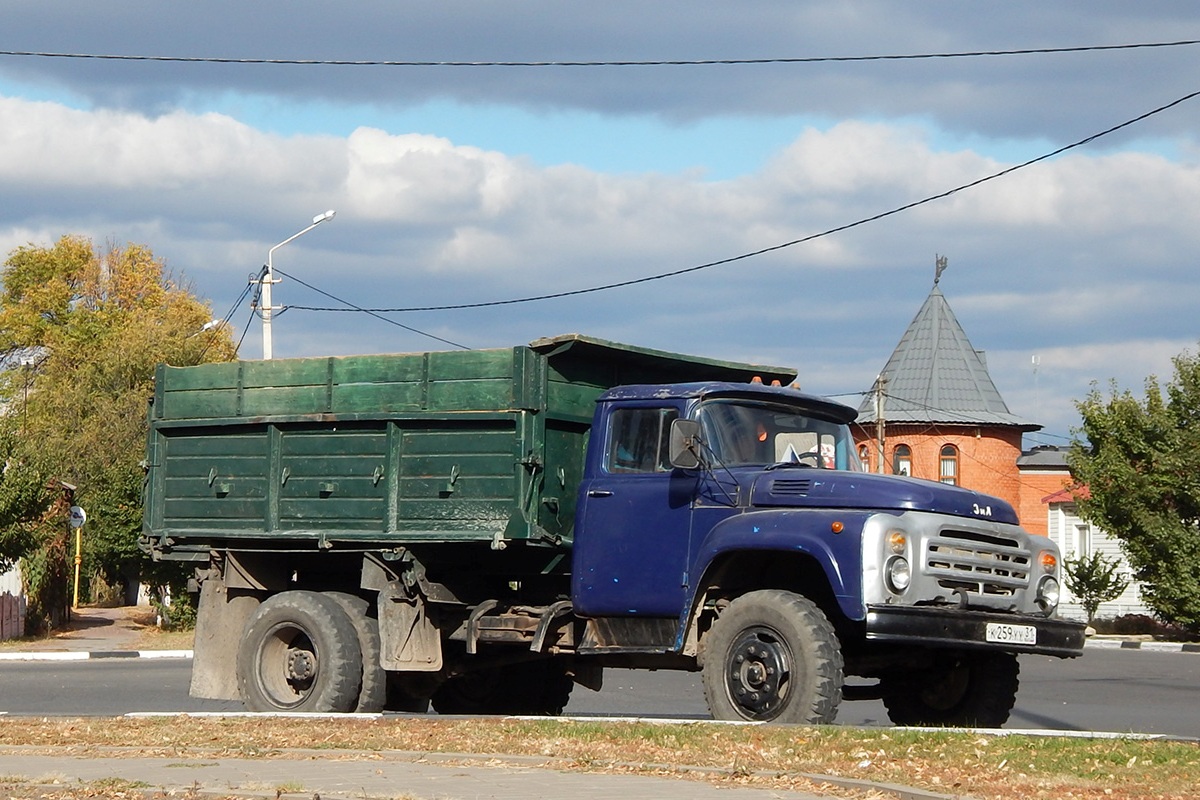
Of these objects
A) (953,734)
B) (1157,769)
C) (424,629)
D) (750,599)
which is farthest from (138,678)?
(1157,769)

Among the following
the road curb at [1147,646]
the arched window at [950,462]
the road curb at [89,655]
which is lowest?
the road curb at [89,655]

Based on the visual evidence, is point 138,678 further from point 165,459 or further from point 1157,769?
point 1157,769

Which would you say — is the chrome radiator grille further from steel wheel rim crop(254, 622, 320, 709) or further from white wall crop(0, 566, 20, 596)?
white wall crop(0, 566, 20, 596)

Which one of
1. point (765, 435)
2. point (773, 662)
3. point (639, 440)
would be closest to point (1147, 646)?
point (765, 435)

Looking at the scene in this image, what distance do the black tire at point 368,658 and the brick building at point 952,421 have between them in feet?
168

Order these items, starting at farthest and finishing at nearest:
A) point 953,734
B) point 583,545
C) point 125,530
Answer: point 125,530 < point 583,545 < point 953,734

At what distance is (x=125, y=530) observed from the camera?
3247 centimetres

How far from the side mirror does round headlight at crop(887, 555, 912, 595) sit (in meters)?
1.57

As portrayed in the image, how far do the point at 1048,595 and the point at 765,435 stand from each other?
217cm

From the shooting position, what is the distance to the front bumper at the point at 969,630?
9.55 meters

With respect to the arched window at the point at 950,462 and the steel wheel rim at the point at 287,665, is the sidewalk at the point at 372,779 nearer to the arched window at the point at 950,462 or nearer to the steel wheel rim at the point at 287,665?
the steel wheel rim at the point at 287,665

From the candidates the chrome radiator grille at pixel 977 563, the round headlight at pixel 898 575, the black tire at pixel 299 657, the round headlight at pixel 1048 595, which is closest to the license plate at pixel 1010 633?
the chrome radiator grille at pixel 977 563

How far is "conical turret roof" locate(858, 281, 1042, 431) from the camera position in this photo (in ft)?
213

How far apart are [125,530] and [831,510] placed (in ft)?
82.5
